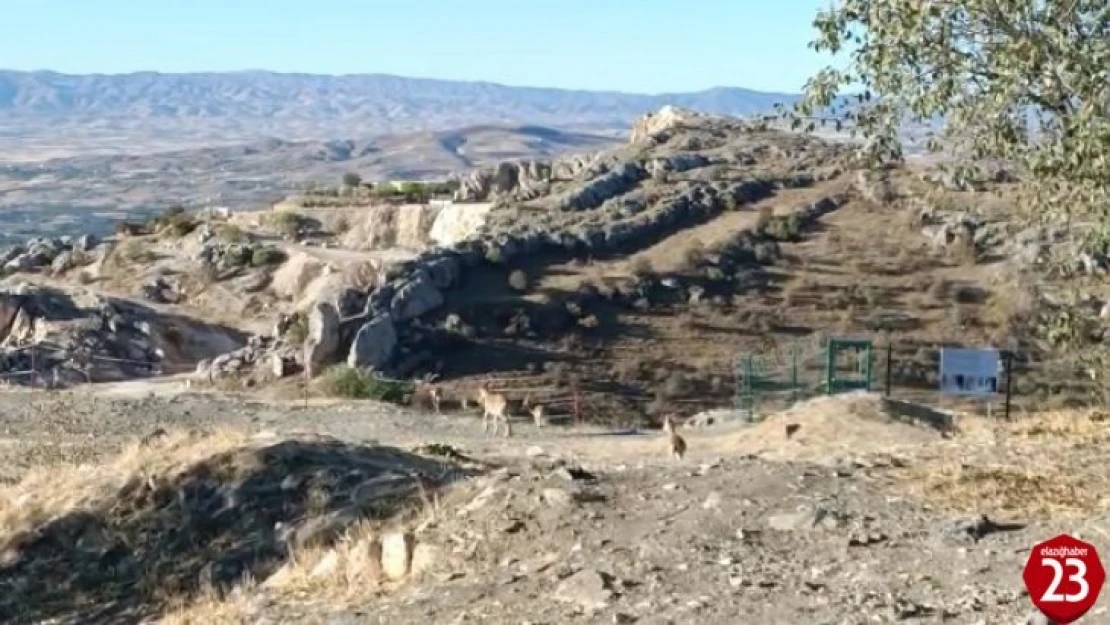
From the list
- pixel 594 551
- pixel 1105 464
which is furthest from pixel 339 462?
pixel 1105 464

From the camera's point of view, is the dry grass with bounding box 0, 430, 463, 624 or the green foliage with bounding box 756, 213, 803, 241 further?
the green foliage with bounding box 756, 213, 803, 241

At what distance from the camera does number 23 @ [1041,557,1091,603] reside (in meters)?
6.58

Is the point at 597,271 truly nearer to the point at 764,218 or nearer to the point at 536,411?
the point at 764,218

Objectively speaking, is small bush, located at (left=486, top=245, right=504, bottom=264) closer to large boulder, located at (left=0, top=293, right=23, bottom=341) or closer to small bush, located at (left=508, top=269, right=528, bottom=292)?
small bush, located at (left=508, top=269, right=528, bottom=292)

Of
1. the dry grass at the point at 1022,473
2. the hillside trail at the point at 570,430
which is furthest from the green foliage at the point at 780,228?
the dry grass at the point at 1022,473

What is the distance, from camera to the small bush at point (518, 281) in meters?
39.7

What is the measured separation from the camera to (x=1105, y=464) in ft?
40.4

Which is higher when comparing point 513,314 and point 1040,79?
point 1040,79

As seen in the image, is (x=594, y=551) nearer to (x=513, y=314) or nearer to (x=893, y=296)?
(x=513, y=314)

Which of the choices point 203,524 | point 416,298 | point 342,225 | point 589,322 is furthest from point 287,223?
point 203,524

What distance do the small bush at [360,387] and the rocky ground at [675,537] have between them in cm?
1394

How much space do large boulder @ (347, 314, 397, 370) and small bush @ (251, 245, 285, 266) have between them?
1351cm

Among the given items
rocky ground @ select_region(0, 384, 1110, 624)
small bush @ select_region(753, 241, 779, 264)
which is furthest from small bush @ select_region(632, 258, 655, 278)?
rocky ground @ select_region(0, 384, 1110, 624)

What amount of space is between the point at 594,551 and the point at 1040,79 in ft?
14.9
